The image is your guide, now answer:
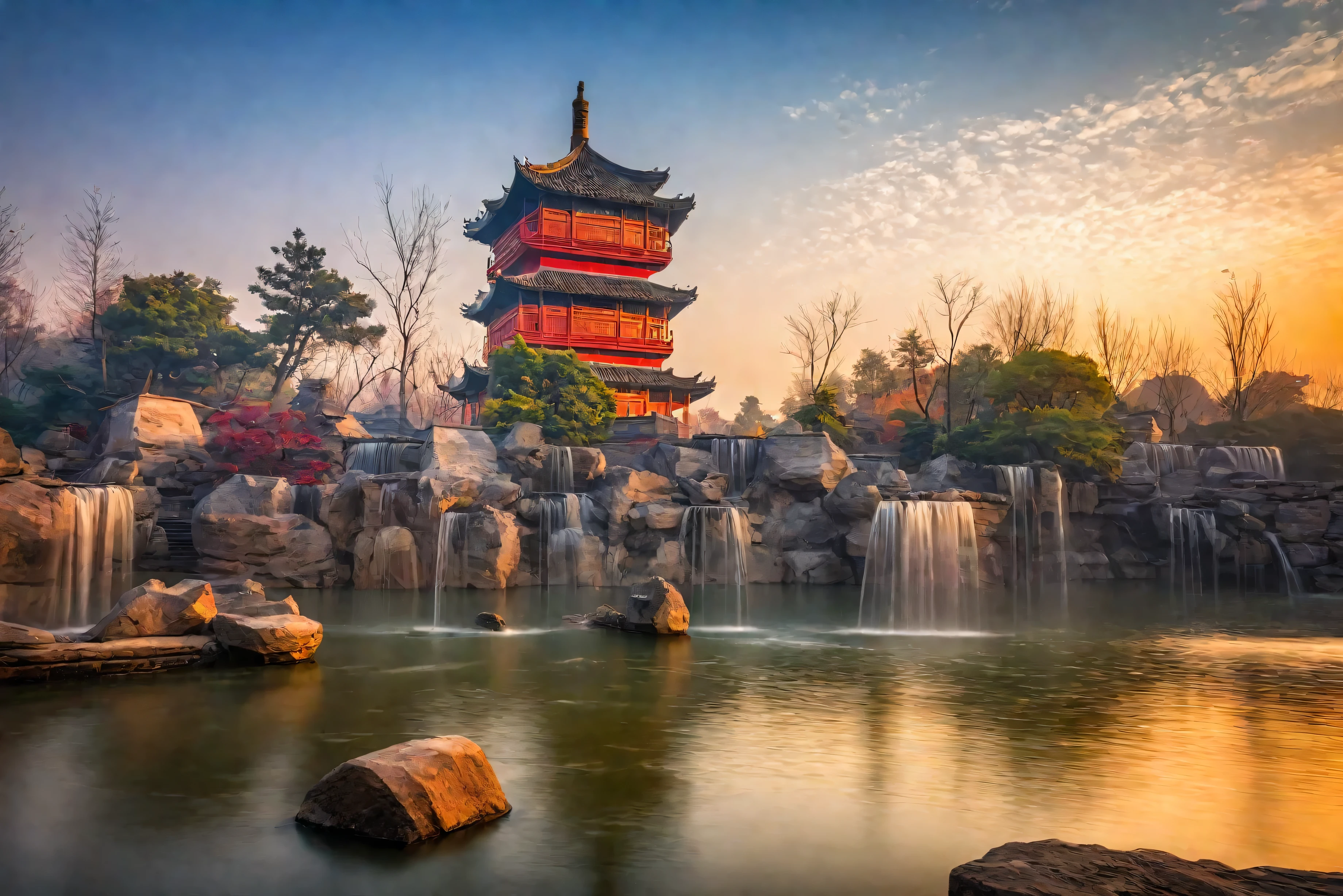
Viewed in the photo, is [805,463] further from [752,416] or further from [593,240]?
[752,416]

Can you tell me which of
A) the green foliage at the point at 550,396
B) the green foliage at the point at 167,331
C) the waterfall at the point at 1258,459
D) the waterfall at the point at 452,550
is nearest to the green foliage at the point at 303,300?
the green foliage at the point at 167,331

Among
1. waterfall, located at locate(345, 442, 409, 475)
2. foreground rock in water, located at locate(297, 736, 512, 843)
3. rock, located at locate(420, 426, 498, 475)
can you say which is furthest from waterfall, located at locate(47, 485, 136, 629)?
foreground rock in water, located at locate(297, 736, 512, 843)

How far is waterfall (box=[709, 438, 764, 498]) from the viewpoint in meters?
29.5

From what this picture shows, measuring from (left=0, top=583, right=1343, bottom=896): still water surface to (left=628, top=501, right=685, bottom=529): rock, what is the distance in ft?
33.4

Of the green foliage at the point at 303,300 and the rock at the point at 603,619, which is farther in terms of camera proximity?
the green foliage at the point at 303,300

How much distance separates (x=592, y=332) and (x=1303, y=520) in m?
28.4

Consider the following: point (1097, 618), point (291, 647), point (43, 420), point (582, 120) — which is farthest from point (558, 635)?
point (582, 120)

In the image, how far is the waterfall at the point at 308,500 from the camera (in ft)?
76.7

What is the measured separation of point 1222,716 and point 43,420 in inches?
1442

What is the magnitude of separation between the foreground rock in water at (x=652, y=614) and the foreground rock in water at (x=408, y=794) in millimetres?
9501

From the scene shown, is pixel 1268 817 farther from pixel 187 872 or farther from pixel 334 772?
pixel 187 872

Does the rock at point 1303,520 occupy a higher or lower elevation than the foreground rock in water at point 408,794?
higher

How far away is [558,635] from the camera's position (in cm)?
1563

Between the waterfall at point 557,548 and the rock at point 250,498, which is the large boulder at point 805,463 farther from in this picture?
the rock at point 250,498
